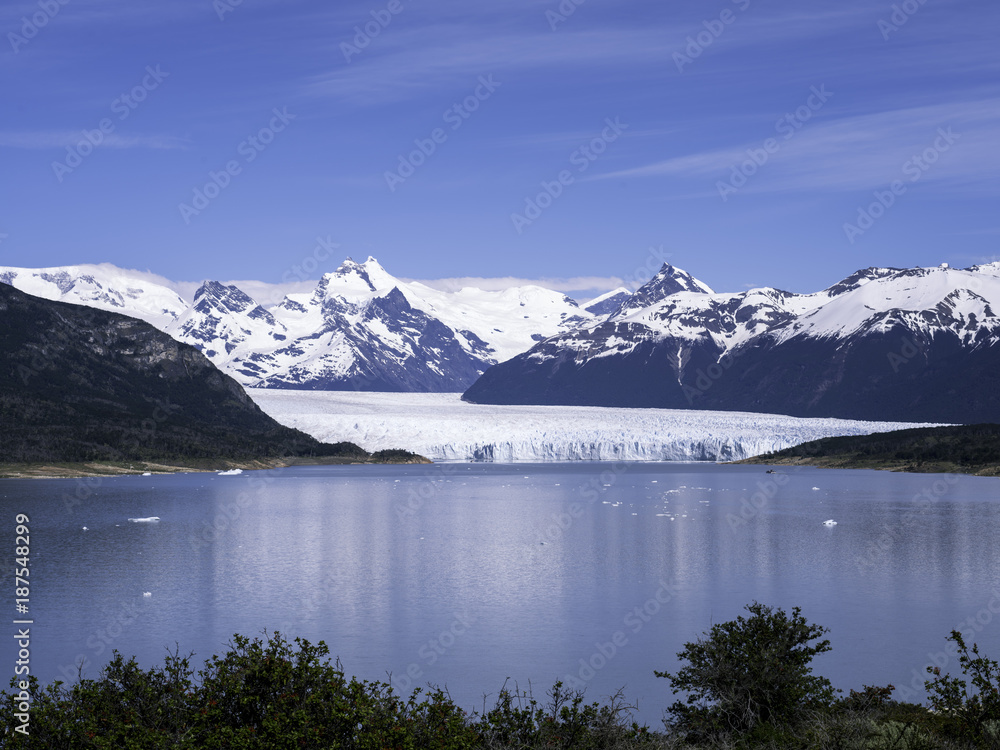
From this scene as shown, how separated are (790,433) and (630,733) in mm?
116168

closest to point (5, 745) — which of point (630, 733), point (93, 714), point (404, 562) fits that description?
point (93, 714)

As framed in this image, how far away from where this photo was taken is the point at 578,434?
4788 inches

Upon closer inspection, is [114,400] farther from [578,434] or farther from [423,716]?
[423,716]

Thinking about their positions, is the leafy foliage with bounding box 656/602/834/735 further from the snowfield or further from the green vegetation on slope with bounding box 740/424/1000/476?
the snowfield

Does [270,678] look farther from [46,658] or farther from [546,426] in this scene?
[546,426]

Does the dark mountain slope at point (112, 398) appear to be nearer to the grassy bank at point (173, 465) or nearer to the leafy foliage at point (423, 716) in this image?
the grassy bank at point (173, 465)

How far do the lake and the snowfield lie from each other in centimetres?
5413

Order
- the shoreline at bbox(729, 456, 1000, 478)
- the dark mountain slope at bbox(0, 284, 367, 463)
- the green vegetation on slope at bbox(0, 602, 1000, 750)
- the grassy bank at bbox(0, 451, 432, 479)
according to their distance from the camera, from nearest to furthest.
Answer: the green vegetation on slope at bbox(0, 602, 1000, 750) < the grassy bank at bbox(0, 451, 432, 479) < the shoreline at bbox(729, 456, 1000, 478) < the dark mountain slope at bbox(0, 284, 367, 463)

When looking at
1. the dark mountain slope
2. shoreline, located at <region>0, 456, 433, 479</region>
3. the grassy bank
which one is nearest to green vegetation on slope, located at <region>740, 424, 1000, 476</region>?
the grassy bank

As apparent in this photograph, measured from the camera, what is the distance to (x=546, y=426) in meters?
125

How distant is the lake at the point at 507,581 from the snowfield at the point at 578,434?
5413 cm

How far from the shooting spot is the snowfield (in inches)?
4798

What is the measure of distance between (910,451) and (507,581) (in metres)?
101

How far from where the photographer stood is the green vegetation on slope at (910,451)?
111 meters
